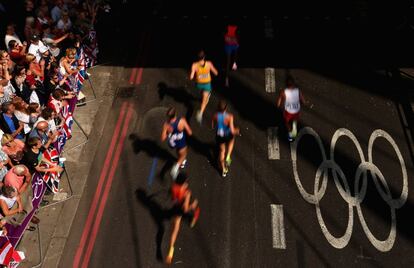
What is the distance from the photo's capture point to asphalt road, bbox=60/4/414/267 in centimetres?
963

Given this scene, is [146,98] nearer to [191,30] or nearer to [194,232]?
[191,30]

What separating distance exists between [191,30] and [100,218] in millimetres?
9590

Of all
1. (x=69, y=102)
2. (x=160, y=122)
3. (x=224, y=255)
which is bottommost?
(x=224, y=255)

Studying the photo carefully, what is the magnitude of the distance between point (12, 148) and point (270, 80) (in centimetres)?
908

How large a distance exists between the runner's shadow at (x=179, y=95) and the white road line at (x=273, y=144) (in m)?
2.89

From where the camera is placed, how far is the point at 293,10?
17422mm

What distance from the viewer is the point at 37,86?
1212cm

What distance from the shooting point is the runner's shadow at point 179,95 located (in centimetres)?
1341

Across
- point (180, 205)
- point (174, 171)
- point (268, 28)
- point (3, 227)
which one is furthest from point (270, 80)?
point (3, 227)

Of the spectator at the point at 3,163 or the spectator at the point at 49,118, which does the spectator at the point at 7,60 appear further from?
the spectator at the point at 3,163

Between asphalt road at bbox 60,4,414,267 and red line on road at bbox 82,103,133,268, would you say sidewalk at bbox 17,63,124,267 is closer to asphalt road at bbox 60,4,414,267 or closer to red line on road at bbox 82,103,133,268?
asphalt road at bbox 60,4,414,267

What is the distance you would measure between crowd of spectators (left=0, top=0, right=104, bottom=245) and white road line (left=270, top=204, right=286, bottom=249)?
20.0ft

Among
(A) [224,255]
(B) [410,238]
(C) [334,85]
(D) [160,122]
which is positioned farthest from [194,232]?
(C) [334,85]

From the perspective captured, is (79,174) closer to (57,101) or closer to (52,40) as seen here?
(57,101)
